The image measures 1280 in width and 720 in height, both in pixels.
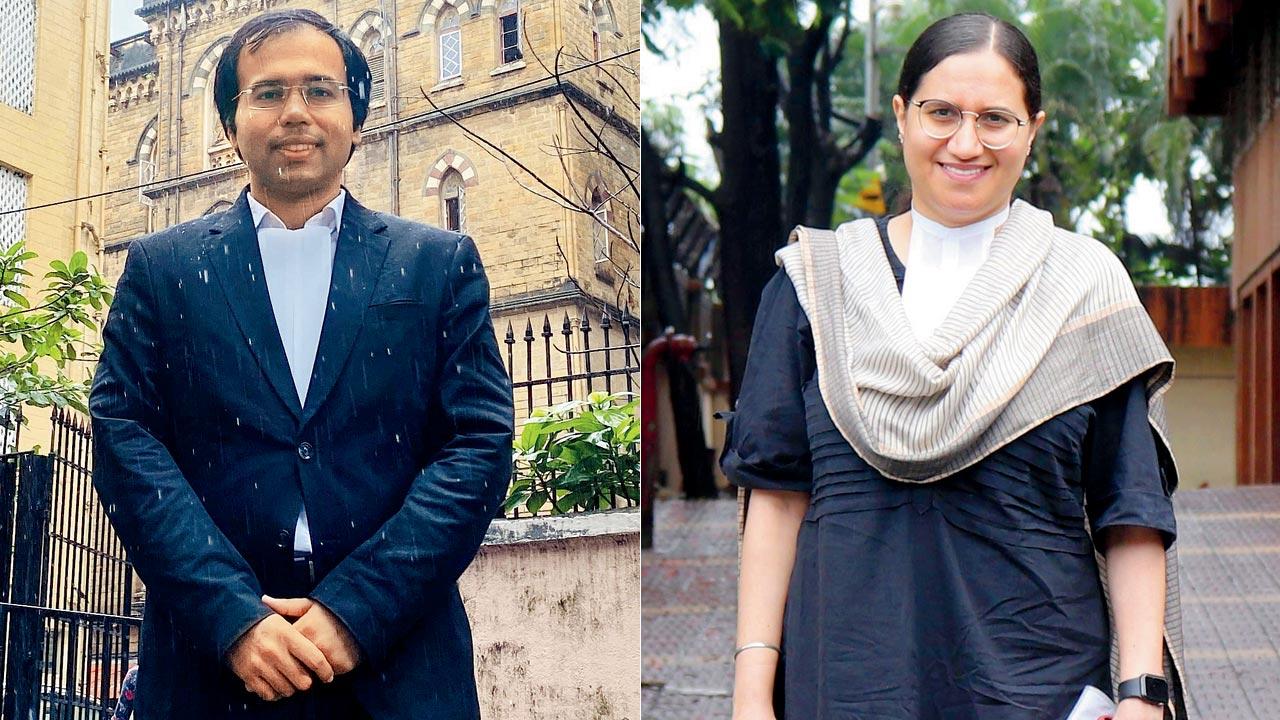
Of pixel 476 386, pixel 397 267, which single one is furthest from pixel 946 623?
pixel 397 267

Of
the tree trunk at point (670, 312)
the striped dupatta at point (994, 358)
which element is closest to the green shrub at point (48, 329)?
the striped dupatta at point (994, 358)

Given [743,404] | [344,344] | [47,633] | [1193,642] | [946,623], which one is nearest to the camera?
[946,623]

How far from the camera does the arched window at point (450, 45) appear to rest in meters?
3.47

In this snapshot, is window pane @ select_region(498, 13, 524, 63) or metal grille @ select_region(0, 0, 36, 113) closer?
metal grille @ select_region(0, 0, 36, 113)

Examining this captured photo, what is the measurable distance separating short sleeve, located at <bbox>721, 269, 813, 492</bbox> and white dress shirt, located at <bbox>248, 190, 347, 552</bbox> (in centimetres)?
84

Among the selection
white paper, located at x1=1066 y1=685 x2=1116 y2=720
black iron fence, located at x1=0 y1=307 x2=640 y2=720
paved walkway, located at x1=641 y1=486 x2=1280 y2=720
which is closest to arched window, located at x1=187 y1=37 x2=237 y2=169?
black iron fence, located at x1=0 y1=307 x2=640 y2=720

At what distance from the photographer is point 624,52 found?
358 centimetres

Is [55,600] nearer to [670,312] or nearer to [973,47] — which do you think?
[973,47]

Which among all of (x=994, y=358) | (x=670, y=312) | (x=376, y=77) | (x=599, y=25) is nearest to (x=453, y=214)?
(x=376, y=77)

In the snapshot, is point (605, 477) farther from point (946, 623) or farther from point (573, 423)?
point (946, 623)

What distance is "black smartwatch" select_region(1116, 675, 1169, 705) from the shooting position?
8.10 feet

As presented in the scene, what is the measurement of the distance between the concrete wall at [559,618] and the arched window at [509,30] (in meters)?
1.01

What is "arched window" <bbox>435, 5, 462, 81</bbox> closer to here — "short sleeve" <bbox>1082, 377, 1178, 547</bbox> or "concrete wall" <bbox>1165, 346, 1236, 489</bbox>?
"short sleeve" <bbox>1082, 377, 1178, 547</bbox>

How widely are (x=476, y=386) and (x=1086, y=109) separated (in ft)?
102
